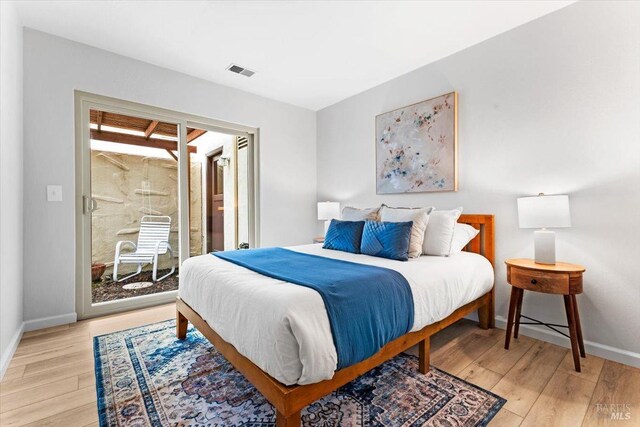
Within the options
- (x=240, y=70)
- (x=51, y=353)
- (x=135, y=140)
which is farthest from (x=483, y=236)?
(x=135, y=140)

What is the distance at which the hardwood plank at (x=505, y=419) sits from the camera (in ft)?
4.58

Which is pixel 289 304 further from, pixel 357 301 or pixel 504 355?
pixel 504 355

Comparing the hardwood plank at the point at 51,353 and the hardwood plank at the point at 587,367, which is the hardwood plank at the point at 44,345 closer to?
the hardwood plank at the point at 51,353

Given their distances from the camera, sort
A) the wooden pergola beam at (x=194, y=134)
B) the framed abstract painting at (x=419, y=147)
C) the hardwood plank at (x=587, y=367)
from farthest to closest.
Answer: the wooden pergola beam at (x=194, y=134) → the framed abstract painting at (x=419, y=147) → the hardwood plank at (x=587, y=367)

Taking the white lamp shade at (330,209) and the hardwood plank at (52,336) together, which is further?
the white lamp shade at (330,209)

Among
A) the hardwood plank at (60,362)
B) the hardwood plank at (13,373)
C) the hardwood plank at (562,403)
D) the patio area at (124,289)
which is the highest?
the patio area at (124,289)

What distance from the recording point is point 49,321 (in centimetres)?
254

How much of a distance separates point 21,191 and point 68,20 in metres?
1.47

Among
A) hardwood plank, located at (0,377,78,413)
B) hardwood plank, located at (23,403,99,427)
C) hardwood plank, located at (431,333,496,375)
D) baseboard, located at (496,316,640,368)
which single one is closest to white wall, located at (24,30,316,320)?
hardwood plank, located at (0,377,78,413)

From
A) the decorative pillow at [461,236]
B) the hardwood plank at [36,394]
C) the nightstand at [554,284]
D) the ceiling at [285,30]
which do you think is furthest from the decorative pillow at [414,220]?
the hardwood plank at [36,394]

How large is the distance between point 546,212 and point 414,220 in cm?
90

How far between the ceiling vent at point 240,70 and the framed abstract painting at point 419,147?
1598 millimetres

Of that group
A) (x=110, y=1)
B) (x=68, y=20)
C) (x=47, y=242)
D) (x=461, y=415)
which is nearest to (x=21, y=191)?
(x=47, y=242)

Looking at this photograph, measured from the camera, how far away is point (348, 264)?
1995 mm
